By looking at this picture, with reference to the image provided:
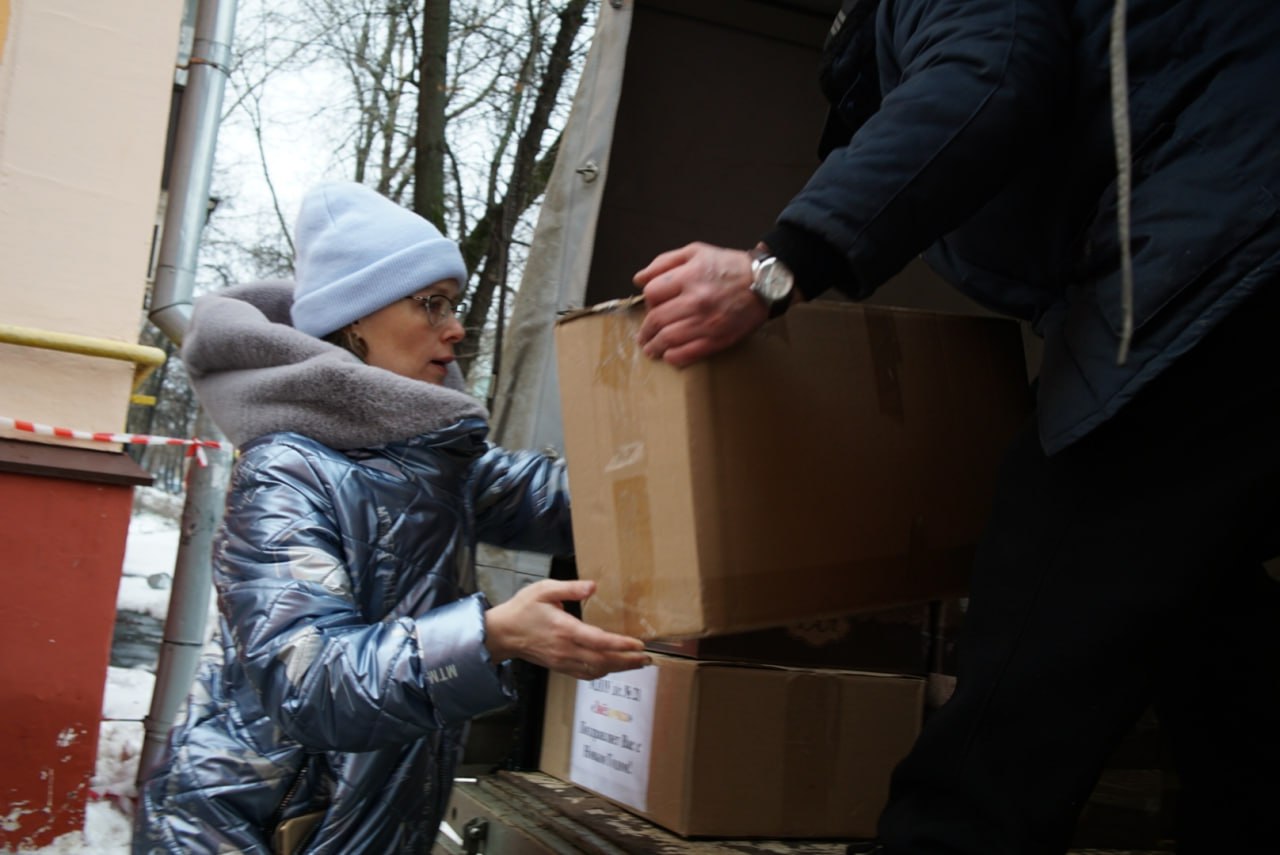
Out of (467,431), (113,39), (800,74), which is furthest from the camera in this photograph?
(113,39)

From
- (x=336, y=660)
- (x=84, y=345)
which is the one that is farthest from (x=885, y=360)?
(x=84, y=345)

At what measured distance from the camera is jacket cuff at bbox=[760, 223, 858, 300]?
1.41 metres

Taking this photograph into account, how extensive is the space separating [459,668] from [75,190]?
3.55 m

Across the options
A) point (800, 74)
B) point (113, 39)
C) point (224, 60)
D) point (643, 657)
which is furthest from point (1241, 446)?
point (224, 60)

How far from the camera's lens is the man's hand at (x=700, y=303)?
1.41m

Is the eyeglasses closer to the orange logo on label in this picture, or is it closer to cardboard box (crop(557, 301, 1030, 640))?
cardboard box (crop(557, 301, 1030, 640))

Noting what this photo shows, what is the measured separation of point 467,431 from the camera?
6.20 ft

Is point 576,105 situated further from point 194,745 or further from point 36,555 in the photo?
point 36,555

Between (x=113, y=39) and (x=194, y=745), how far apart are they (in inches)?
139

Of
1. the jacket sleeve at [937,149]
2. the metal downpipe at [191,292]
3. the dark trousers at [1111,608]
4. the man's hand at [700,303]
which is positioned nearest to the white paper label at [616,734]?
the dark trousers at [1111,608]

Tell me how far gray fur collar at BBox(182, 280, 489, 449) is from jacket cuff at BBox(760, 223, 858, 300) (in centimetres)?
66

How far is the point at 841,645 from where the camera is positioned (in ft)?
7.86

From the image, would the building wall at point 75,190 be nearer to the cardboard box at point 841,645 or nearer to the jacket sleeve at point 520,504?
the jacket sleeve at point 520,504

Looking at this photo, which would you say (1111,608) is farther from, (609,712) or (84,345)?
(84,345)
